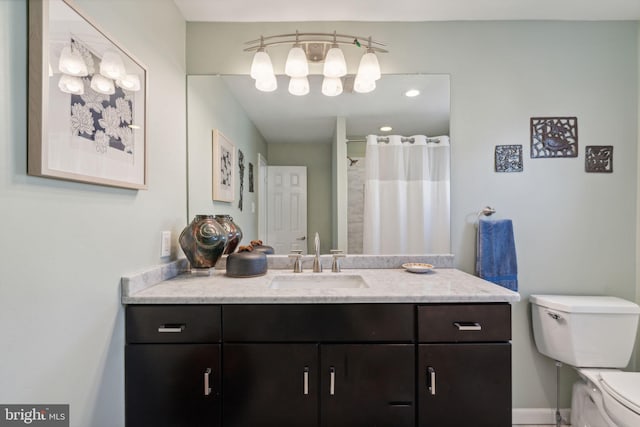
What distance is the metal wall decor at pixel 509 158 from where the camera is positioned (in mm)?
1706

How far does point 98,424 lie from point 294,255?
1.02m

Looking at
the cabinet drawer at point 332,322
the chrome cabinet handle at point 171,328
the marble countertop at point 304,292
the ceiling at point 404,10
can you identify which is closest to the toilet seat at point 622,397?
the marble countertop at point 304,292

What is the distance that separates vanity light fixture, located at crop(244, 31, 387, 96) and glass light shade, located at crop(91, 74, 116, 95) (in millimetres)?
781

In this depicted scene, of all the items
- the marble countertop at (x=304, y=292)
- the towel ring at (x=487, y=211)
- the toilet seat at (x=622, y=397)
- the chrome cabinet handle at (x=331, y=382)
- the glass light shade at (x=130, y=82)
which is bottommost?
the toilet seat at (x=622, y=397)

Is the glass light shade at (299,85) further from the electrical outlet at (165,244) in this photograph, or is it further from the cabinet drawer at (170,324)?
the cabinet drawer at (170,324)

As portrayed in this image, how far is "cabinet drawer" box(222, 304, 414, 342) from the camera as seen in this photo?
1.12 m

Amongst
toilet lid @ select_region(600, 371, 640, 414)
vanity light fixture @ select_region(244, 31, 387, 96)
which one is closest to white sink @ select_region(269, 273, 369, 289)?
vanity light fixture @ select_region(244, 31, 387, 96)

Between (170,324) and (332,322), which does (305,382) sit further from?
(170,324)

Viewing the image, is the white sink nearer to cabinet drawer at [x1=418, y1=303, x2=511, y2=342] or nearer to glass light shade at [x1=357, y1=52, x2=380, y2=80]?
cabinet drawer at [x1=418, y1=303, x2=511, y2=342]

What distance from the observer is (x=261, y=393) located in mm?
1113

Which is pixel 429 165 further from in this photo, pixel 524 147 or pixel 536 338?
pixel 536 338

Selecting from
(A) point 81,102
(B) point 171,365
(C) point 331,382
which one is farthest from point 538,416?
(A) point 81,102

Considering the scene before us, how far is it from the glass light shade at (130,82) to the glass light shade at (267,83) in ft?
2.14

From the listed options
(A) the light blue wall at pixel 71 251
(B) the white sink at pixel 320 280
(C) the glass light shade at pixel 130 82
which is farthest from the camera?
(B) the white sink at pixel 320 280
